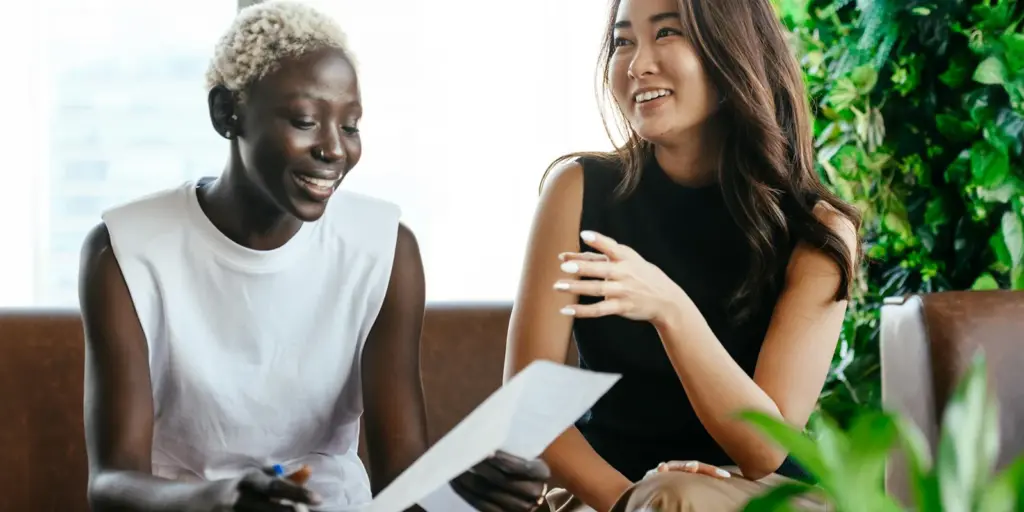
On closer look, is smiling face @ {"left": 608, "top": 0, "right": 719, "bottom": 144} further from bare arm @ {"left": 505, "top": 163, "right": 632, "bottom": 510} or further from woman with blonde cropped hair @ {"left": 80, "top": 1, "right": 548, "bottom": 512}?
woman with blonde cropped hair @ {"left": 80, "top": 1, "right": 548, "bottom": 512}

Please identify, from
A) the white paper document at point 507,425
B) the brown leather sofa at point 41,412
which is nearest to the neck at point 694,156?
the white paper document at point 507,425

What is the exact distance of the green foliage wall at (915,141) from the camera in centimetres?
222

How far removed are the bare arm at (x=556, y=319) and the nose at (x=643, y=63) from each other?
0.58 feet

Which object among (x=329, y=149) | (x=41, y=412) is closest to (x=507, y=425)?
(x=329, y=149)

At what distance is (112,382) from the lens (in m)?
1.37

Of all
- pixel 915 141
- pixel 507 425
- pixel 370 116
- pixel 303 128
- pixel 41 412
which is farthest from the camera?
pixel 370 116

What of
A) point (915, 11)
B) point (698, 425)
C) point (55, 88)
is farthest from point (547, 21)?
point (698, 425)

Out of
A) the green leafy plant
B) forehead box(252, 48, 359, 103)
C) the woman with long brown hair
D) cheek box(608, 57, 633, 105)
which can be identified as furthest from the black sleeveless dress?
the green leafy plant

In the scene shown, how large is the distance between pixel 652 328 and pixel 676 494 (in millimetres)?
405

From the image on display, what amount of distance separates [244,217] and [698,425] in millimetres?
668

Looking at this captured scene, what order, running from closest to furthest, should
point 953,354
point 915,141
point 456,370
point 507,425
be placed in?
point 507,425 → point 953,354 → point 456,370 → point 915,141

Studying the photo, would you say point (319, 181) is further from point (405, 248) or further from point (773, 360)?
point (773, 360)

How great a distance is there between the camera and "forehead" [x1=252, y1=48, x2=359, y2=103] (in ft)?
4.46

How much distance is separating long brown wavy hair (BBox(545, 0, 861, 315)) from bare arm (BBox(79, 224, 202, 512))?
0.70 meters
